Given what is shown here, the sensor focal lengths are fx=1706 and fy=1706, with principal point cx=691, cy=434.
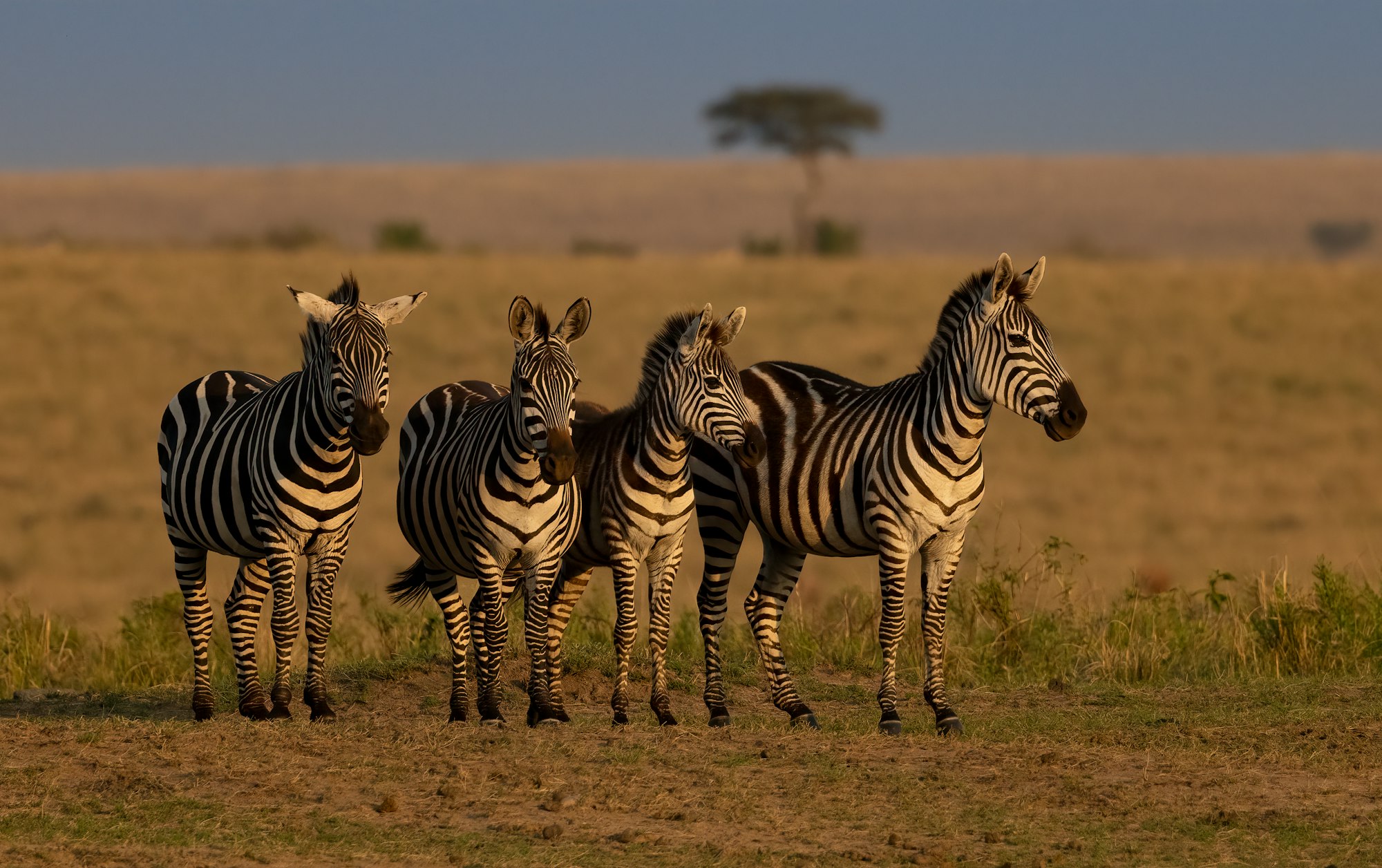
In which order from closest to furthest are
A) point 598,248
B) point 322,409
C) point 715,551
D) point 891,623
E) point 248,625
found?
point 322,409
point 891,623
point 248,625
point 715,551
point 598,248

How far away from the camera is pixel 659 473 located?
28.8 feet

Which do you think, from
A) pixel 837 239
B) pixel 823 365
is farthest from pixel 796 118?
pixel 823 365

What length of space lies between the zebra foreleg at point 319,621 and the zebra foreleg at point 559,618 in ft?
3.79

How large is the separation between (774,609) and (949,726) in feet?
4.10

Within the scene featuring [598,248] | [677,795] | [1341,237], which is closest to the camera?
[677,795]

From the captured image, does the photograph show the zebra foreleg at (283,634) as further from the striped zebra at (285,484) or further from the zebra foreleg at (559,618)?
the zebra foreleg at (559,618)

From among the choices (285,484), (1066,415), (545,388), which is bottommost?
(285,484)

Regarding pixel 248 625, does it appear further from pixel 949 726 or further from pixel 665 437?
pixel 949 726

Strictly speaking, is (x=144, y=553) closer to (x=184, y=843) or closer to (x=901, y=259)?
(x=184, y=843)

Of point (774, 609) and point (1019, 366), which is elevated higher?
point (1019, 366)

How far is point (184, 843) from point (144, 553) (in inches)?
691

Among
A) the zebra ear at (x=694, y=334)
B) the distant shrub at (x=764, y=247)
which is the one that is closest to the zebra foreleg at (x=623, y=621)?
the zebra ear at (x=694, y=334)

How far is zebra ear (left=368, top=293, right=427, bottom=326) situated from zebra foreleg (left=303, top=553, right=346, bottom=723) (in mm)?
1217

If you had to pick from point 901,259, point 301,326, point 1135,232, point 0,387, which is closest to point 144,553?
point 0,387
